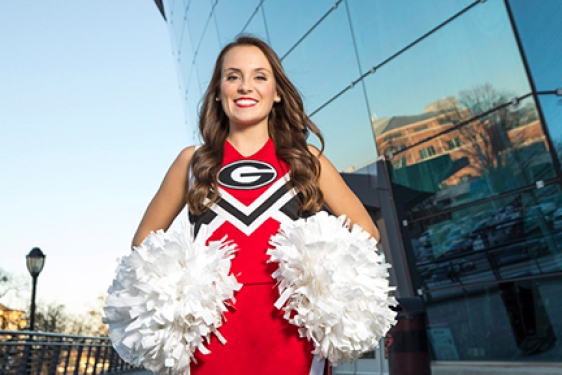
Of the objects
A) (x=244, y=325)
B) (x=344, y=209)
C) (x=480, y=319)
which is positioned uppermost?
(x=344, y=209)

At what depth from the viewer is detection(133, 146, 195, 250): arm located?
2031 mm

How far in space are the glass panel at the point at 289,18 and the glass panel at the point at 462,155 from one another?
2.78m

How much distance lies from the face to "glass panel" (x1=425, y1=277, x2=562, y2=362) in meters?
4.49

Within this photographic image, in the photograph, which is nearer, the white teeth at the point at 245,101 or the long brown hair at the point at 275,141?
the long brown hair at the point at 275,141

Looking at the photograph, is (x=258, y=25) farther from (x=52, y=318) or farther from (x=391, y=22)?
(x=52, y=318)

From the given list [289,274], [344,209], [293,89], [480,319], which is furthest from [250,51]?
[480,319]

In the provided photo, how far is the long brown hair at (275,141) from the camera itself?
6.16 ft

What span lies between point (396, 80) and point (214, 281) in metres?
6.42

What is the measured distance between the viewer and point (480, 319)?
6.22m

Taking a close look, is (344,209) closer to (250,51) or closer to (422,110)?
(250,51)

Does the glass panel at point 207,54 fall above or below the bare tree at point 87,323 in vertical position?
above

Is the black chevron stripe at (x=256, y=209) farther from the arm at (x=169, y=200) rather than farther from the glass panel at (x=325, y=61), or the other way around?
the glass panel at (x=325, y=61)

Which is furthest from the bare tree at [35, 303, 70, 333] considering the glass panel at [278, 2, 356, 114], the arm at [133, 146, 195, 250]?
the arm at [133, 146, 195, 250]

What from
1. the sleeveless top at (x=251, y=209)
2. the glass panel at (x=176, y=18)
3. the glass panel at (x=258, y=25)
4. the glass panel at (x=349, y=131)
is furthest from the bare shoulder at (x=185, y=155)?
the glass panel at (x=176, y=18)
